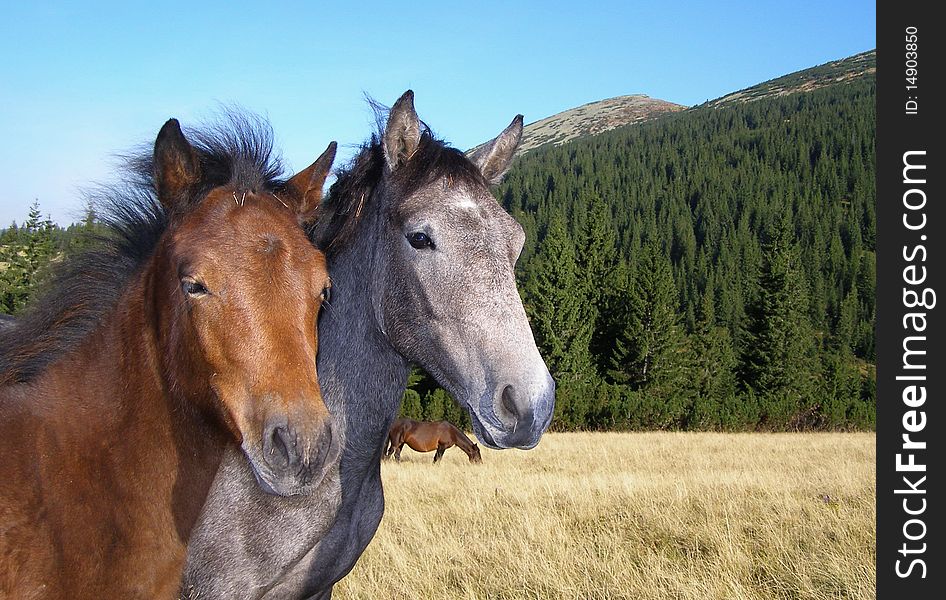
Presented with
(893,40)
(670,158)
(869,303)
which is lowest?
(869,303)

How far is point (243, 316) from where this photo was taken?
2.46 metres

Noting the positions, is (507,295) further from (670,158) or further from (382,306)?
(670,158)

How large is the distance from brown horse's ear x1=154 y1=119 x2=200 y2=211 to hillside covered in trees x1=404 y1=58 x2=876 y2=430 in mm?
25567

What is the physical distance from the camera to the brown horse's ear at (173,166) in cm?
280

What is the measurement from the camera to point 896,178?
4902 millimetres

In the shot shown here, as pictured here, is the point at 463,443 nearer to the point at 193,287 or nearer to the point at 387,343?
the point at 387,343

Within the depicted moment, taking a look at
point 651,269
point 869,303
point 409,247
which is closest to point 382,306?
point 409,247

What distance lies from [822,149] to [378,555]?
147648mm

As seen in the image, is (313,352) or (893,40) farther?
(893,40)

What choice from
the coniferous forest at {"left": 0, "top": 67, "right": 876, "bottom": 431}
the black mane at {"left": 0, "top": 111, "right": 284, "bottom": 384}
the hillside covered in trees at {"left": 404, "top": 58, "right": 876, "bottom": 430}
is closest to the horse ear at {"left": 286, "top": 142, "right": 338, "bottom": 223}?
the black mane at {"left": 0, "top": 111, "right": 284, "bottom": 384}

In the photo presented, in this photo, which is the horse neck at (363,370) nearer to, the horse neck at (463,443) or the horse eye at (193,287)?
the horse eye at (193,287)

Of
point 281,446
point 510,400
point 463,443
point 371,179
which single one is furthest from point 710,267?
point 281,446

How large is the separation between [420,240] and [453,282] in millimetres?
279

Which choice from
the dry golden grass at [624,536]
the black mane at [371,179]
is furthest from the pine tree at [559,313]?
the black mane at [371,179]
